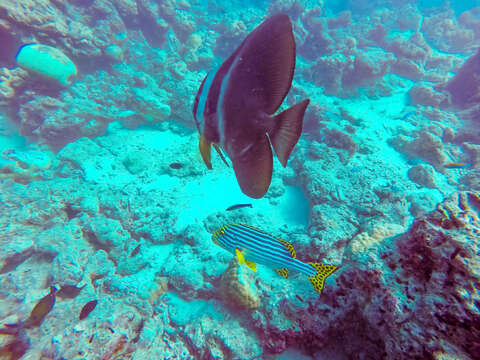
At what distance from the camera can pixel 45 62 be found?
6164 millimetres

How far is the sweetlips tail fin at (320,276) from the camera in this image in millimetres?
1859

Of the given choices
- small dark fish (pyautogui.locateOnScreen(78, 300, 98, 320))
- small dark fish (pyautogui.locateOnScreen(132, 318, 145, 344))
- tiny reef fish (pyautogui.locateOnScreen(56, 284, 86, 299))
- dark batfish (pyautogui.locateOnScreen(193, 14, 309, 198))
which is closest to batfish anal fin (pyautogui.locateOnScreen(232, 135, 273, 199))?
dark batfish (pyautogui.locateOnScreen(193, 14, 309, 198))

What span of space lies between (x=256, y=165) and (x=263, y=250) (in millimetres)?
1611

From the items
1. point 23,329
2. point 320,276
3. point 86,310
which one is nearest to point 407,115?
point 320,276

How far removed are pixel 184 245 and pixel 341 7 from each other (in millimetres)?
19404

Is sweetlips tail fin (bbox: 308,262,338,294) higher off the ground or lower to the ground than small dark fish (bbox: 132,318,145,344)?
higher

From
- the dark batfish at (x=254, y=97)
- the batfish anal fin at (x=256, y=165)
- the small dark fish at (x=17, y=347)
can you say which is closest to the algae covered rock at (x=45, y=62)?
the small dark fish at (x=17, y=347)

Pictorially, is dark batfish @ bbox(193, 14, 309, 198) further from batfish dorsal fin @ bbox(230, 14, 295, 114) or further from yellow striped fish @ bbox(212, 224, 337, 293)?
yellow striped fish @ bbox(212, 224, 337, 293)

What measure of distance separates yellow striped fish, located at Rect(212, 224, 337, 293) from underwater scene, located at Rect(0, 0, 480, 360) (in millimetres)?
18

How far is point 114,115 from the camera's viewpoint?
6684 mm

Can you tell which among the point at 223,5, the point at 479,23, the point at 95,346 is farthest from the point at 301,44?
the point at 479,23

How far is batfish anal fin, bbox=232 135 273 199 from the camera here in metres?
0.85

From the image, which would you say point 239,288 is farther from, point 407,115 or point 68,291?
point 407,115

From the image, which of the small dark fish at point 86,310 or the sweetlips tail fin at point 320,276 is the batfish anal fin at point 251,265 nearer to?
the sweetlips tail fin at point 320,276
